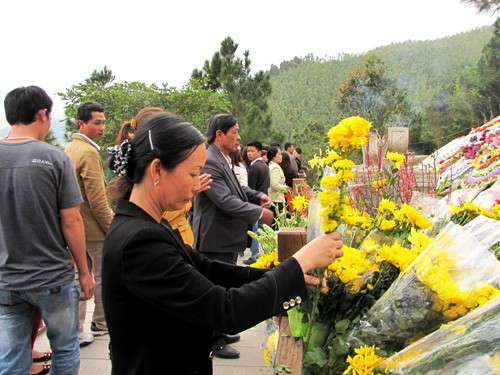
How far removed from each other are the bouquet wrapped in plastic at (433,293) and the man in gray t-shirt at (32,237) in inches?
61.5

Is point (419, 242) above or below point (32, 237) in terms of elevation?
above

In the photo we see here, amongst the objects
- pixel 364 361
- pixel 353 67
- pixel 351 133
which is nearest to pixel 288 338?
pixel 364 361

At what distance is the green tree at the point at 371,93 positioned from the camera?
26.3 m

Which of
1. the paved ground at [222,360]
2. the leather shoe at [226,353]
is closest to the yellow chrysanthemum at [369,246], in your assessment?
the paved ground at [222,360]

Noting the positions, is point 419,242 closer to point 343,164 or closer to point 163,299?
point 343,164

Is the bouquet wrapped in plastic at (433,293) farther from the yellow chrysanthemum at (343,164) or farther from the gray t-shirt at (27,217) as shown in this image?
the gray t-shirt at (27,217)

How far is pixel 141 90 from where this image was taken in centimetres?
1538

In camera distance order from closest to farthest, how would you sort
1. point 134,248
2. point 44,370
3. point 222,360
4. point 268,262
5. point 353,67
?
point 134,248
point 268,262
point 44,370
point 222,360
point 353,67

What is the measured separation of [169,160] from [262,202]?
2.41m

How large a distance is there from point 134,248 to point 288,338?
1.72 feet

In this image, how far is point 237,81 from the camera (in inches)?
772

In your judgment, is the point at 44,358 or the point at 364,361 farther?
the point at 44,358

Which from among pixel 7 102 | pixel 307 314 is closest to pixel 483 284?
pixel 307 314

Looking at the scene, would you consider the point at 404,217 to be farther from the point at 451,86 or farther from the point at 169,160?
the point at 451,86
